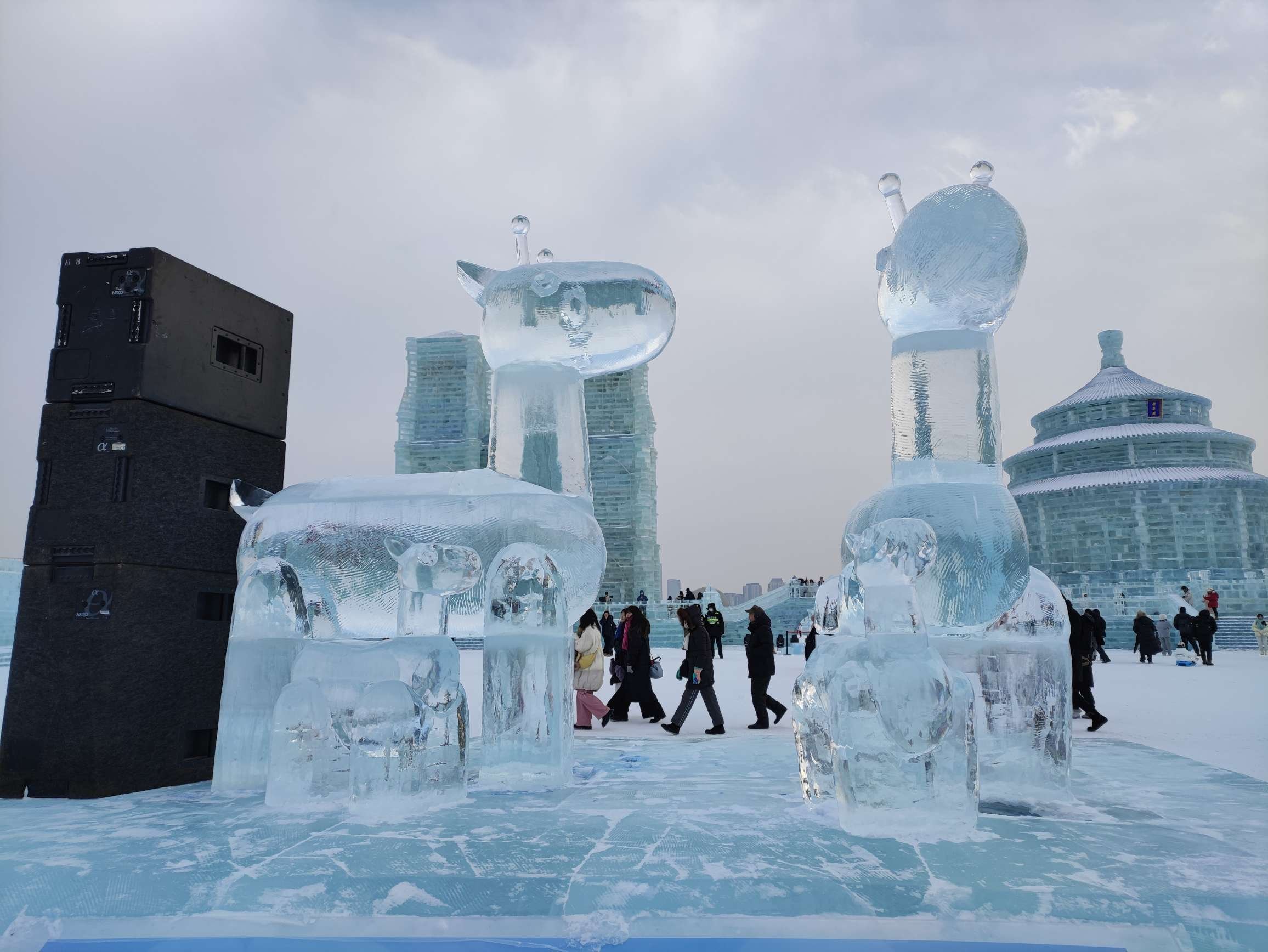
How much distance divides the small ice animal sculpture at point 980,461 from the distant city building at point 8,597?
24.3 m

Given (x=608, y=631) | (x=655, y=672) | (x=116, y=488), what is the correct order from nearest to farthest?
(x=116, y=488) < (x=655, y=672) < (x=608, y=631)

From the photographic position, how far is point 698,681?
761 cm

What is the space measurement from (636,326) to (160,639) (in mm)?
2881

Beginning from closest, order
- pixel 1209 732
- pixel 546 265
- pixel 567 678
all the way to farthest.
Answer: pixel 567 678 < pixel 546 265 < pixel 1209 732

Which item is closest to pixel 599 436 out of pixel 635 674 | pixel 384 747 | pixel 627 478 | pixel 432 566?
pixel 627 478

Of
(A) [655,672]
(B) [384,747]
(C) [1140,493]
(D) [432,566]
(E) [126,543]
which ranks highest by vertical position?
(C) [1140,493]

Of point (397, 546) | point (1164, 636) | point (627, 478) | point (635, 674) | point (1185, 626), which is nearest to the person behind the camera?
point (397, 546)

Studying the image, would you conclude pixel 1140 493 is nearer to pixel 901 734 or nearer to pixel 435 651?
pixel 901 734

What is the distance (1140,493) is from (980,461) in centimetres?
3285

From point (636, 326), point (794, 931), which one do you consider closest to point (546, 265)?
point (636, 326)

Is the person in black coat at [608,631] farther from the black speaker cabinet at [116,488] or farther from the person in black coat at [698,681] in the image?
the black speaker cabinet at [116,488]

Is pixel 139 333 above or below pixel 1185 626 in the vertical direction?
above

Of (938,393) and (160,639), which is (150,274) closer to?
(160,639)

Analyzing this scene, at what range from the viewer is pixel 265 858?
119 inches
